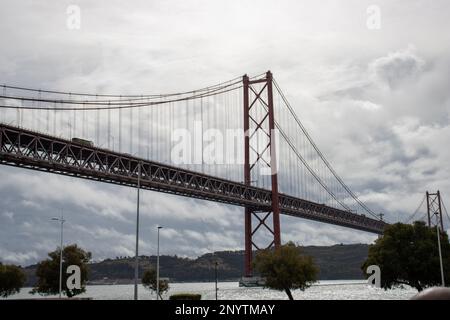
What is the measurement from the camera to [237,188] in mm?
117188

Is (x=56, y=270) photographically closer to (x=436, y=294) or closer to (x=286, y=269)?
(x=286, y=269)

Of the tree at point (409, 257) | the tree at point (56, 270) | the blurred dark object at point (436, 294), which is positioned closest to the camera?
the blurred dark object at point (436, 294)

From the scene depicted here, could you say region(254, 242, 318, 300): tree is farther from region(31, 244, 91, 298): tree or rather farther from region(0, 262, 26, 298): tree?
region(0, 262, 26, 298): tree

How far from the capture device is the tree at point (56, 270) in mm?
71938

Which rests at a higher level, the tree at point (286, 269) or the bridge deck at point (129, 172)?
the bridge deck at point (129, 172)

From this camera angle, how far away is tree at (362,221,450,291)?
229 ft

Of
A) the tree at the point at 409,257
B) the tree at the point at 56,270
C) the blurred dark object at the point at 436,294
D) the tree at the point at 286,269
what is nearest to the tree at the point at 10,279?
the tree at the point at 56,270

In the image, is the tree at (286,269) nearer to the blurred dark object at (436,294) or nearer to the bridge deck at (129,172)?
the bridge deck at (129,172)

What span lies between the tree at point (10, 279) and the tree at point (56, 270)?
40.2 ft

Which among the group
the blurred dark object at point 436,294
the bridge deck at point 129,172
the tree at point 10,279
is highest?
the bridge deck at point 129,172

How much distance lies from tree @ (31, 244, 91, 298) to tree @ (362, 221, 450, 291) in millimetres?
33362

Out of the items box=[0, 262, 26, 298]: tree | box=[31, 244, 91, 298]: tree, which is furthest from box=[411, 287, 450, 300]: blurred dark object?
box=[0, 262, 26, 298]: tree
